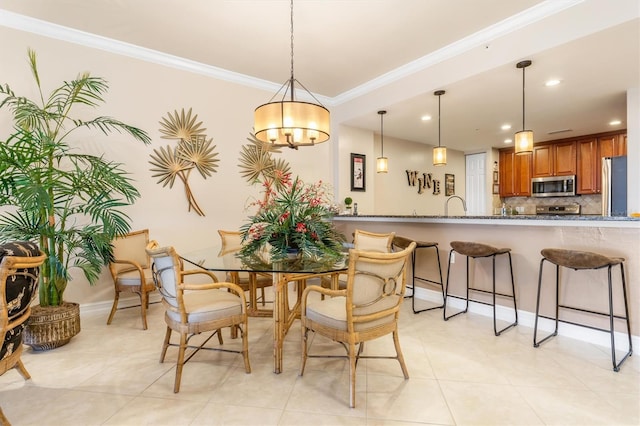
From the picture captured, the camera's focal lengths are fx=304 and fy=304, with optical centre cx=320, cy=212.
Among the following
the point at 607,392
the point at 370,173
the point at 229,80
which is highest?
the point at 229,80

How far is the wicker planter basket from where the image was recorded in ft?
7.65

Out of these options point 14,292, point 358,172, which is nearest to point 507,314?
point 358,172

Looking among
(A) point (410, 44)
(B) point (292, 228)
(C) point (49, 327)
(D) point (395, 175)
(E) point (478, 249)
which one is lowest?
(C) point (49, 327)

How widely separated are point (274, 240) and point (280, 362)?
0.88 metres

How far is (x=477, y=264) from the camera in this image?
325 cm

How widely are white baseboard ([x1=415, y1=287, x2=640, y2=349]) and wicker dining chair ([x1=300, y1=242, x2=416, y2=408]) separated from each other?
1683 mm

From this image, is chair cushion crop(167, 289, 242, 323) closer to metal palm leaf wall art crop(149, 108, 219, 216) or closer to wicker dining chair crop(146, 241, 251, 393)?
wicker dining chair crop(146, 241, 251, 393)

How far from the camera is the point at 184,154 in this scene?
3713mm

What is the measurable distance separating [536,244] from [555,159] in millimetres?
4192

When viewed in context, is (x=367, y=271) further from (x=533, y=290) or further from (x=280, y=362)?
(x=533, y=290)

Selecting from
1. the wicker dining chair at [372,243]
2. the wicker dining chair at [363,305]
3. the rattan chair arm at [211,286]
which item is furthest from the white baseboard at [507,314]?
the rattan chair arm at [211,286]

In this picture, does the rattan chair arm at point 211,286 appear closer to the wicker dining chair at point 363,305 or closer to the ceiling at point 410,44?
the wicker dining chair at point 363,305

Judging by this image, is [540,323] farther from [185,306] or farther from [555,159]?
[555,159]

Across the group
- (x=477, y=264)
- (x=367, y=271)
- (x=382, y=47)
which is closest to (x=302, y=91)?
(x=382, y=47)
